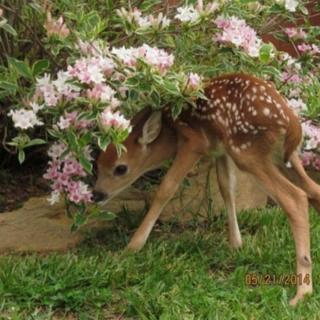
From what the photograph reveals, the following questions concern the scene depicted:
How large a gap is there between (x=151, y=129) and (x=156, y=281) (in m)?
1.04

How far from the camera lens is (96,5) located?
19.6ft

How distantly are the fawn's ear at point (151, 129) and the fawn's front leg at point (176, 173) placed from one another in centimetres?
16

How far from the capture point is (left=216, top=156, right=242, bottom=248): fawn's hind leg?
5957 mm

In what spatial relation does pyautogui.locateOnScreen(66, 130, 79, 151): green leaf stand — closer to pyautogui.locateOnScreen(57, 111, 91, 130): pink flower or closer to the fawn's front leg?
pyautogui.locateOnScreen(57, 111, 91, 130): pink flower

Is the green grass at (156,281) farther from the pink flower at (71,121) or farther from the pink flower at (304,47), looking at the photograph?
the pink flower at (304,47)

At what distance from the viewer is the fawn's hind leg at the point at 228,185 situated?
5957 millimetres

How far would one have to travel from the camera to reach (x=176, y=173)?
222 inches

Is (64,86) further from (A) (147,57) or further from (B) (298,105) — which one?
(B) (298,105)

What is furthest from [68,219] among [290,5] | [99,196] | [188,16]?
[290,5]

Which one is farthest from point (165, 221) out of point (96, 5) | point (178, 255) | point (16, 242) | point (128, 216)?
point (96, 5)

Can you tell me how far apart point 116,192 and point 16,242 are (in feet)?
2.36

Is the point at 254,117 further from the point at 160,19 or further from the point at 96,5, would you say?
the point at 96,5

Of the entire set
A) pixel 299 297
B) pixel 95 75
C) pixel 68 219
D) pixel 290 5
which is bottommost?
pixel 299 297

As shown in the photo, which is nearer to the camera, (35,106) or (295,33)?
(35,106)
